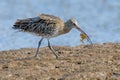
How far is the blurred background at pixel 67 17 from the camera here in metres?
15.5

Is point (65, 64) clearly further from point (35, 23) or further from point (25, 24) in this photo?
point (25, 24)

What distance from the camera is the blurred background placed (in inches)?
609

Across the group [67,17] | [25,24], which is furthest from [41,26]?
[67,17]

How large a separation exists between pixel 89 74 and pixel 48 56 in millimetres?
1957

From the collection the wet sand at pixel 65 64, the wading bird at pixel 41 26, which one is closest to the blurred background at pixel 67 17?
the wet sand at pixel 65 64

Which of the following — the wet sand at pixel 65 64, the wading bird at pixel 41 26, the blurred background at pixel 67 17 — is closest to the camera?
the wet sand at pixel 65 64

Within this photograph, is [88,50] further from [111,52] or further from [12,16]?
[12,16]

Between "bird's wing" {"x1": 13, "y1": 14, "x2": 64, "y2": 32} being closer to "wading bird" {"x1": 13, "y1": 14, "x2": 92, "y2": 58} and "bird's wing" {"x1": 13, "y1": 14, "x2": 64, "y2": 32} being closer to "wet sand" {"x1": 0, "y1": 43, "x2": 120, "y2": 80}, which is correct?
"wading bird" {"x1": 13, "y1": 14, "x2": 92, "y2": 58}

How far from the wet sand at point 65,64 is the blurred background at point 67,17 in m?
2.11

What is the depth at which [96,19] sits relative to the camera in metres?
19.5

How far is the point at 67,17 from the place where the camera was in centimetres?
1972

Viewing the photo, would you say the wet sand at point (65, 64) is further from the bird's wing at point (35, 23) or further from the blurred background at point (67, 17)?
the blurred background at point (67, 17)

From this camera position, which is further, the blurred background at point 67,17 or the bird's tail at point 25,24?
the blurred background at point 67,17

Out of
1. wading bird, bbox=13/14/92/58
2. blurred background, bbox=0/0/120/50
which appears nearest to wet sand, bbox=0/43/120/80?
wading bird, bbox=13/14/92/58
